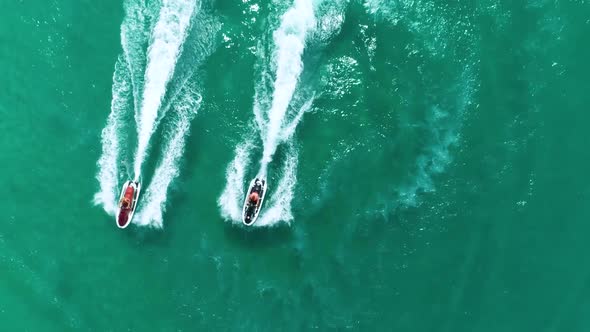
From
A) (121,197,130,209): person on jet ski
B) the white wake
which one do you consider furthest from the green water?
(121,197,130,209): person on jet ski

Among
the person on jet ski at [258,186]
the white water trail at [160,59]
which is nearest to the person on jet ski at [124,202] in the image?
the white water trail at [160,59]

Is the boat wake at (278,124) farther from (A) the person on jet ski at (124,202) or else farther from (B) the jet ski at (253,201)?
(A) the person on jet ski at (124,202)

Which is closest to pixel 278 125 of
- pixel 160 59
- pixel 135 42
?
pixel 160 59

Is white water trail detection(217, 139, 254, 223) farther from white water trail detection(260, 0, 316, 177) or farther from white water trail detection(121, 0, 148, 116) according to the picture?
white water trail detection(121, 0, 148, 116)

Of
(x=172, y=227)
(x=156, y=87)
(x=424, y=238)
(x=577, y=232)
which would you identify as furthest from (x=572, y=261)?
(x=156, y=87)

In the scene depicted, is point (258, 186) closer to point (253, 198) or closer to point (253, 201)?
point (253, 198)
